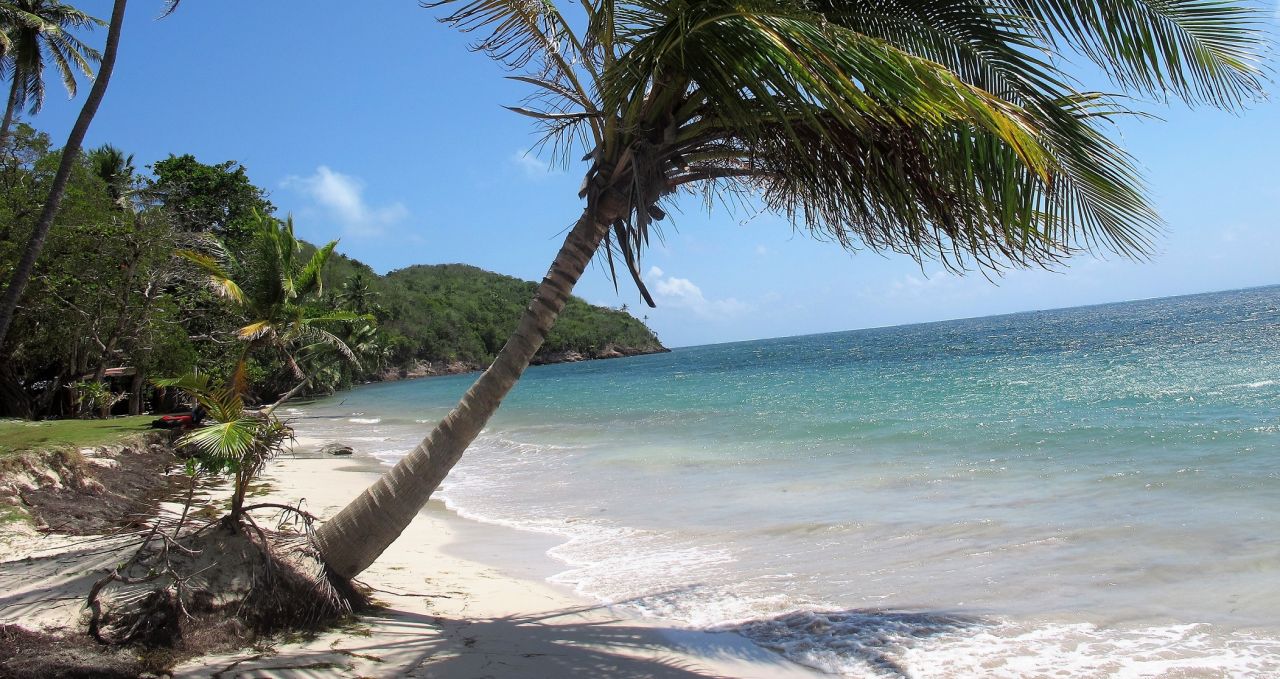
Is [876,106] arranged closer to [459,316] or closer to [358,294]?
[358,294]

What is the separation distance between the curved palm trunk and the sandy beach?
43 cm

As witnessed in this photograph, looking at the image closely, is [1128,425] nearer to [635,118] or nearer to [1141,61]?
[1141,61]

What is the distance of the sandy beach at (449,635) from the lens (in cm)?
354

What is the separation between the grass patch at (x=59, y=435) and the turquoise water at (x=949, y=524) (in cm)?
465

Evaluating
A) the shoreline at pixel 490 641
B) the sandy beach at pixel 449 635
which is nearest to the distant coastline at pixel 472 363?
the shoreline at pixel 490 641

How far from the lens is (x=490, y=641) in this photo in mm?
4176

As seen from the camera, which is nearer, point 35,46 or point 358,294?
point 35,46

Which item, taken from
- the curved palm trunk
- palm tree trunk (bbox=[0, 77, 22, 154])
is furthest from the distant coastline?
the curved palm trunk

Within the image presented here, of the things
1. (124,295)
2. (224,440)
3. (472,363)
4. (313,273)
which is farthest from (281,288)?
(472,363)

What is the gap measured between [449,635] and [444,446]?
3.38 feet

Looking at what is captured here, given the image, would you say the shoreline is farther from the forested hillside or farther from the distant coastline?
the distant coastline

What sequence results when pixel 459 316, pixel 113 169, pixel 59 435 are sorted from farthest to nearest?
pixel 459 316 → pixel 113 169 → pixel 59 435

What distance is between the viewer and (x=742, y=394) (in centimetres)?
2823

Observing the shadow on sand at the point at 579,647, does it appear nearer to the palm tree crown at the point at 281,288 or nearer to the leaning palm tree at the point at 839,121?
the leaning palm tree at the point at 839,121
